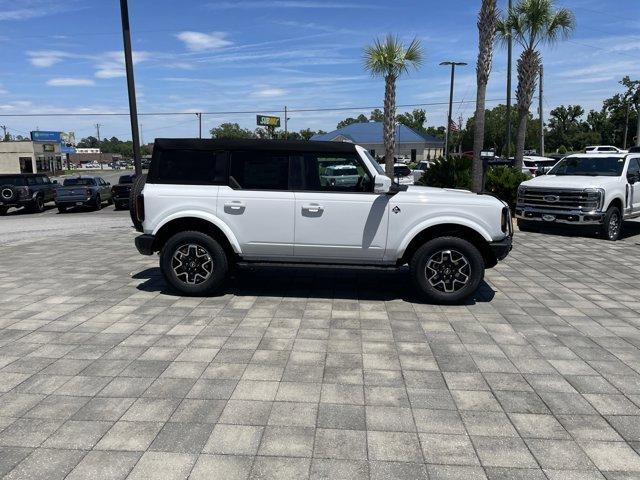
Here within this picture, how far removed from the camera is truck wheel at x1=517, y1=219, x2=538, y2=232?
12605 millimetres

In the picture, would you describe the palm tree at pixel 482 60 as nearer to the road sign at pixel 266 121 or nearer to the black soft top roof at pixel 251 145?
the black soft top roof at pixel 251 145

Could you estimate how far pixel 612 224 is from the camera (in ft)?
37.6

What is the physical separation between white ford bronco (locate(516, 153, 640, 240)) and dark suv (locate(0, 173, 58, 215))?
1831 centimetres

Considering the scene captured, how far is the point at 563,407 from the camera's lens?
3.67 m

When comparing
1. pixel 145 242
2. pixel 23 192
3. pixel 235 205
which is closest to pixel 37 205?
pixel 23 192

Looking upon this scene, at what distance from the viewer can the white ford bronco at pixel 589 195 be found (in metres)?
11.1

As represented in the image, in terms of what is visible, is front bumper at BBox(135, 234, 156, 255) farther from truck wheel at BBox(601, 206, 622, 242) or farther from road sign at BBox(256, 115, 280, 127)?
road sign at BBox(256, 115, 280, 127)

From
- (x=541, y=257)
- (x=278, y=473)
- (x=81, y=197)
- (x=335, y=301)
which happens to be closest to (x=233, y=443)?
(x=278, y=473)

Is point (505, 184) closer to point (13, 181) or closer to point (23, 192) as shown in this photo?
point (23, 192)

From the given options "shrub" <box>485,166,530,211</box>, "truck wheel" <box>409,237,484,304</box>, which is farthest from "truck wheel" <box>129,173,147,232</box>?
"shrub" <box>485,166,530,211</box>

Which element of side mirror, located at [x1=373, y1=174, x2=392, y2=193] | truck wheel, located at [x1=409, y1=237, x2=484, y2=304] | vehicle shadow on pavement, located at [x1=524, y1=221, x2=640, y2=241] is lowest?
vehicle shadow on pavement, located at [x1=524, y1=221, x2=640, y2=241]

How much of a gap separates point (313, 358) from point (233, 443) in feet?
4.84

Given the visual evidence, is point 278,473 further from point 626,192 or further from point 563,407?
point 626,192

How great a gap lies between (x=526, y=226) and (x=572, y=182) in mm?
2007
